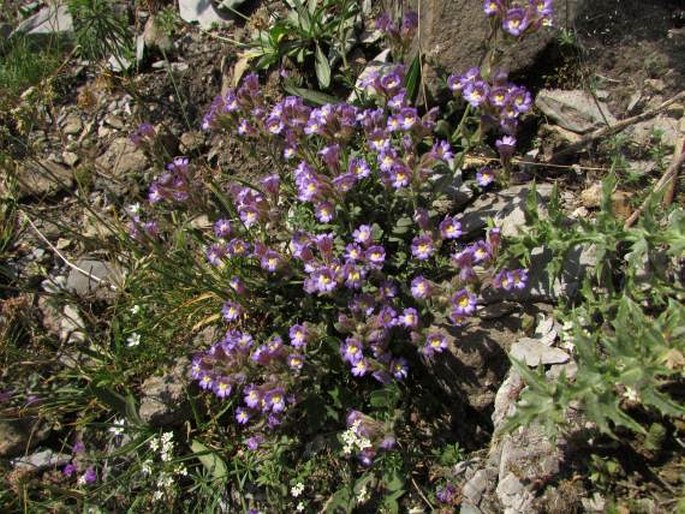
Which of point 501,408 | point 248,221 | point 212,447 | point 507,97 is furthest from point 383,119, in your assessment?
point 212,447

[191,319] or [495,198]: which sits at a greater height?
[495,198]

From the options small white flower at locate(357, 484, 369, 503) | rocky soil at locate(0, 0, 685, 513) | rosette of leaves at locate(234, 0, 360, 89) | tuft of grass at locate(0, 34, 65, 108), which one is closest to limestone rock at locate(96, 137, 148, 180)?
rocky soil at locate(0, 0, 685, 513)

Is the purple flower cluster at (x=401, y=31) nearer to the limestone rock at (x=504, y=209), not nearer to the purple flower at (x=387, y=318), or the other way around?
the limestone rock at (x=504, y=209)

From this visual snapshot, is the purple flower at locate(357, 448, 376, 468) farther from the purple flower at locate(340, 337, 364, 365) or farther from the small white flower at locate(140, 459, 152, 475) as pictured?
the small white flower at locate(140, 459, 152, 475)

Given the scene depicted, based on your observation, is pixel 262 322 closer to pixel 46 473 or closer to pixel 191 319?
pixel 191 319

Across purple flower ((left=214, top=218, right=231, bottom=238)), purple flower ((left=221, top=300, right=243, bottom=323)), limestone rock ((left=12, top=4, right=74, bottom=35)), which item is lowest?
purple flower ((left=221, top=300, right=243, bottom=323))

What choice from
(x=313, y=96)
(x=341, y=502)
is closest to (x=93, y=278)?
(x=313, y=96)
